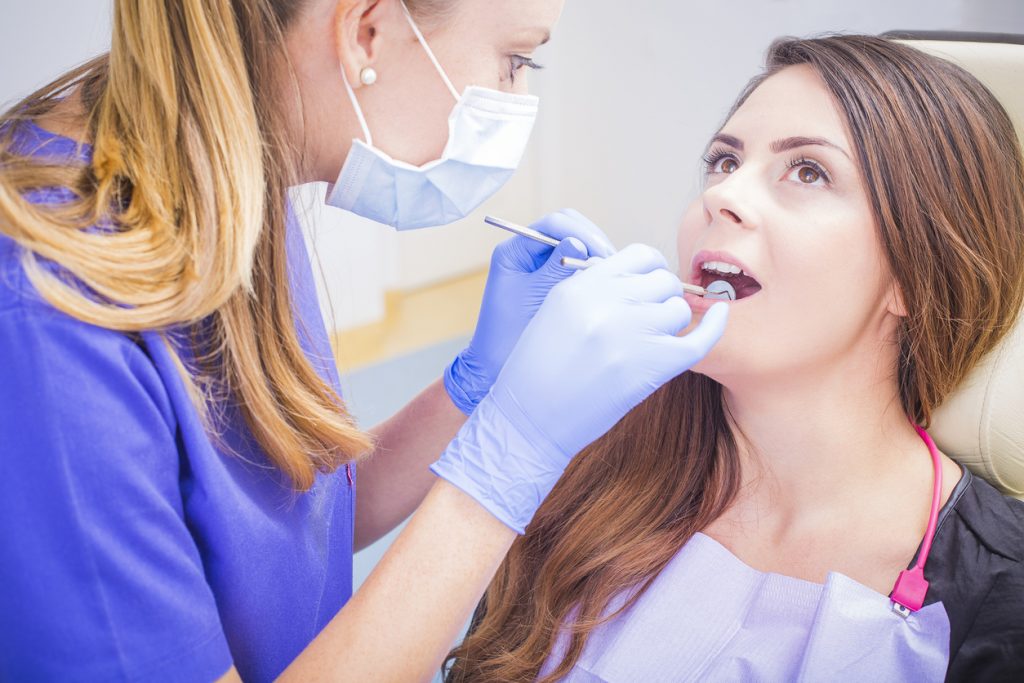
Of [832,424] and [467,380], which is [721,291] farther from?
[467,380]

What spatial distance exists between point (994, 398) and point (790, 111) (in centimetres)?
50

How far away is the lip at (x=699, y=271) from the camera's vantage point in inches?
45.4

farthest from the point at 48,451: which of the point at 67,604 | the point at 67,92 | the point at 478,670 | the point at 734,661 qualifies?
the point at 734,661

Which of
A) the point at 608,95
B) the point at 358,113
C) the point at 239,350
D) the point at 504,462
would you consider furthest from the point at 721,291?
the point at 608,95

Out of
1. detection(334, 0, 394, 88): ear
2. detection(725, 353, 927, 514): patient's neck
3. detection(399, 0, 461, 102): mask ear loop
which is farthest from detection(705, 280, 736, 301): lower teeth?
detection(334, 0, 394, 88): ear

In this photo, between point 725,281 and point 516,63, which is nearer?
point 516,63

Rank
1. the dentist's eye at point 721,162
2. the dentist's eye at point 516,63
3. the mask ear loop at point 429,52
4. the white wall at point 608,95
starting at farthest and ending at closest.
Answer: the white wall at point 608,95 → the dentist's eye at point 721,162 → the dentist's eye at point 516,63 → the mask ear loop at point 429,52

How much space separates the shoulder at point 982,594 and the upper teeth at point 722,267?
0.43m

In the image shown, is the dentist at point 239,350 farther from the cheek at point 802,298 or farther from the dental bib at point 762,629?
the dental bib at point 762,629

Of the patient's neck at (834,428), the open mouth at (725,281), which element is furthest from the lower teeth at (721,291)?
the patient's neck at (834,428)

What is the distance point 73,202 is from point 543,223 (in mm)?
640

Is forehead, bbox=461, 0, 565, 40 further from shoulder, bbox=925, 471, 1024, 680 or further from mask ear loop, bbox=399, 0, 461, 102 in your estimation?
shoulder, bbox=925, 471, 1024, 680

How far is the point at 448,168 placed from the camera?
110cm

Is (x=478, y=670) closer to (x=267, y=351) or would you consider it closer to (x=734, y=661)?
(x=734, y=661)
